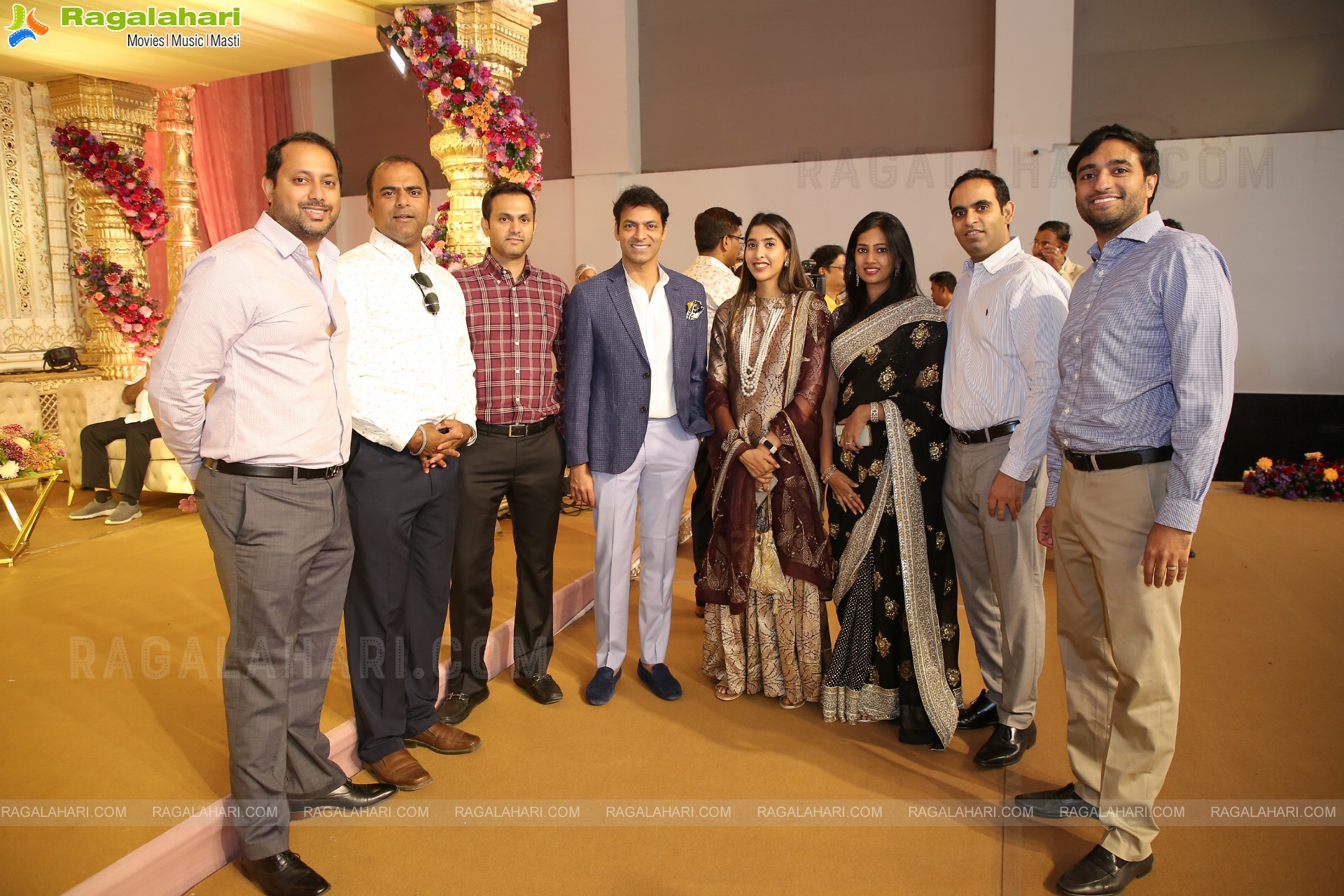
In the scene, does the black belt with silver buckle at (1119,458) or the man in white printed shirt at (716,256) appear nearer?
the black belt with silver buckle at (1119,458)

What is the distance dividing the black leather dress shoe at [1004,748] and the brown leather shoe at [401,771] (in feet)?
5.46

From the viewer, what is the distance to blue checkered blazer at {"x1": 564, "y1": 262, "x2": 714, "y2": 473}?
2826mm

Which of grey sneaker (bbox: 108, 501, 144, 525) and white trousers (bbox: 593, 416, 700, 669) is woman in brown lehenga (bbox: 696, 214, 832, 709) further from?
grey sneaker (bbox: 108, 501, 144, 525)

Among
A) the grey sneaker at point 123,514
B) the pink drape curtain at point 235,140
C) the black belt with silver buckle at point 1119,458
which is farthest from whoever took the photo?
the pink drape curtain at point 235,140

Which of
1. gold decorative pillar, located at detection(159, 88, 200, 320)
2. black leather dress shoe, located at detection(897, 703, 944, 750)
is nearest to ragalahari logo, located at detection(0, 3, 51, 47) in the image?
gold decorative pillar, located at detection(159, 88, 200, 320)

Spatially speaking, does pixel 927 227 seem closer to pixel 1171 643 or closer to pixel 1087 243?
pixel 1087 243

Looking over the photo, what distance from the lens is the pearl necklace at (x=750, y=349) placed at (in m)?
2.83

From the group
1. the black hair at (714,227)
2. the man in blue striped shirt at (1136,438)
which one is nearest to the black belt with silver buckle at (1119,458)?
the man in blue striped shirt at (1136,438)

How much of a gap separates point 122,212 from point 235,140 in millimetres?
3555

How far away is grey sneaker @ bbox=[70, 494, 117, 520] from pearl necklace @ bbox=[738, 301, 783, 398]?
15.8 ft

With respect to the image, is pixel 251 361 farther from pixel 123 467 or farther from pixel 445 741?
pixel 123 467

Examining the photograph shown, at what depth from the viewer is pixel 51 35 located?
5.42 meters

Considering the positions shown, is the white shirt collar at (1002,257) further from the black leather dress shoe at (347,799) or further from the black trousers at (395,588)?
the black leather dress shoe at (347,799)

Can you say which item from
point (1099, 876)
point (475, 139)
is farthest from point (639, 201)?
point (475, 139)
